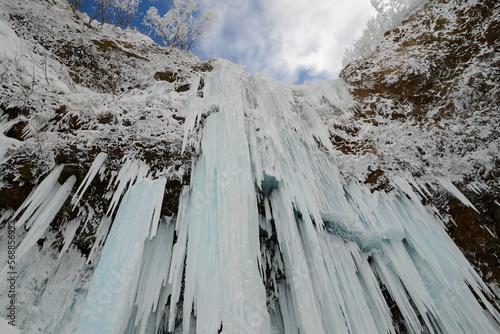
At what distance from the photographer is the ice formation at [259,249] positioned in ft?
9.38

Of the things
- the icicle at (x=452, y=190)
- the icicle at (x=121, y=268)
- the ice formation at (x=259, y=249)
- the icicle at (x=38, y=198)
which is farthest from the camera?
the icicle at (x=452, y=190)

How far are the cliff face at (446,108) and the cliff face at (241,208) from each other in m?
0.04

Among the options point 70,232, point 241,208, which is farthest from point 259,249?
point 70,232

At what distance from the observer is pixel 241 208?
11.1ft

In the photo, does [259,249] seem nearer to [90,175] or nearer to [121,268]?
[121,268]

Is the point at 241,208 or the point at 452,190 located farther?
the point at 452,190

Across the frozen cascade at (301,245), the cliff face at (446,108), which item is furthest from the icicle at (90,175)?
the cliff face at (446,108)

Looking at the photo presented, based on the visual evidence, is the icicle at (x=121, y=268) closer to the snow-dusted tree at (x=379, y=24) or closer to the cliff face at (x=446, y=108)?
the cliff face at (x=446, y=108)

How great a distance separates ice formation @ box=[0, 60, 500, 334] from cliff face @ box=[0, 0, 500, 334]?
24mm

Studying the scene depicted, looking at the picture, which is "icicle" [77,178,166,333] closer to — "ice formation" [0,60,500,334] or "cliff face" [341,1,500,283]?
"ice formation" [0,60,500,334]

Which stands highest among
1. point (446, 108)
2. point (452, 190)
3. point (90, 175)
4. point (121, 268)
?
point (446, 108)

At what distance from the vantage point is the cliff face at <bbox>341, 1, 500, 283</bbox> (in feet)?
13.6

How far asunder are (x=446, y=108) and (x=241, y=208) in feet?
19.8

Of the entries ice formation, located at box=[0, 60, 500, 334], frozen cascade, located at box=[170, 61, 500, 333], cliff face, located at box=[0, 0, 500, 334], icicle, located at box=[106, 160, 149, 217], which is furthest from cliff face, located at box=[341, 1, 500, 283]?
icicle, located at box=[106, 160, 149, 217]
